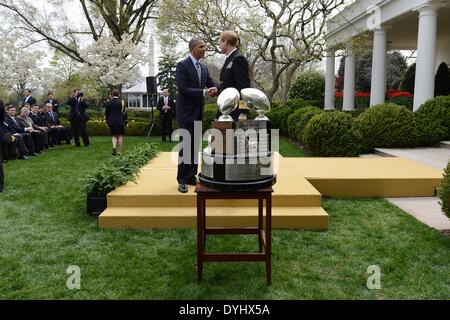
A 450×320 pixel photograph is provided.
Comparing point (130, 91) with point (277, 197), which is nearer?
point (277, 197)

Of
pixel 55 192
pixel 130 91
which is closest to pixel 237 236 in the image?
pixel 55 192

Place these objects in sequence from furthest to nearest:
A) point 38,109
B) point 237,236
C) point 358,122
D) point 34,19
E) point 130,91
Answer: point 130,91 < point 34,19 < point 38,109 < point 358,122 < point 237,236

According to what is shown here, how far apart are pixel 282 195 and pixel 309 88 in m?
18.9

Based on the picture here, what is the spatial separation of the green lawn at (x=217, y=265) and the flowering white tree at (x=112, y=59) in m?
21.8

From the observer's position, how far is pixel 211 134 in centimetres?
333

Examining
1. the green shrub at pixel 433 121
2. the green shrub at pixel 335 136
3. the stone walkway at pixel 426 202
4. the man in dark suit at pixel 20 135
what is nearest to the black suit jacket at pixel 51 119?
the man in dark suit at pixel 20 135

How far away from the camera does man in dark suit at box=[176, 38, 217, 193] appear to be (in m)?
4.73

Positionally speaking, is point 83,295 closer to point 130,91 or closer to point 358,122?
point 358,122

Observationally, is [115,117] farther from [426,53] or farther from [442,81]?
[442,81]

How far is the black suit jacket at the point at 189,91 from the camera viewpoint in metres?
4.76

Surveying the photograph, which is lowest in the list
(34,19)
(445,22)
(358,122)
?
(358,122)
